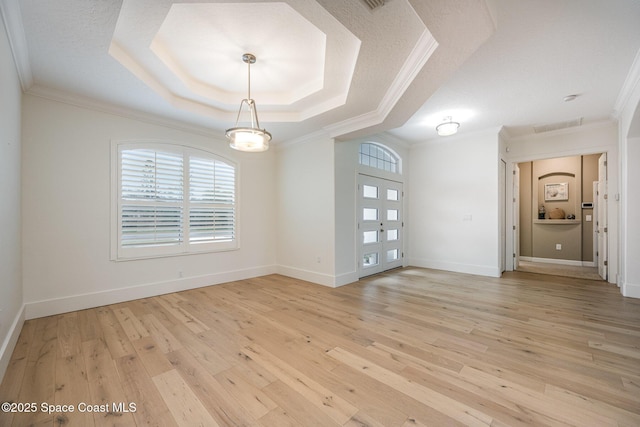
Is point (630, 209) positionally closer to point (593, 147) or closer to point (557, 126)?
point (593, 147)

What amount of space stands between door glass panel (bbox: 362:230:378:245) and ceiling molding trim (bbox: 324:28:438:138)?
2.03 metres

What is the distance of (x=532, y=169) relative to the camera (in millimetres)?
7062

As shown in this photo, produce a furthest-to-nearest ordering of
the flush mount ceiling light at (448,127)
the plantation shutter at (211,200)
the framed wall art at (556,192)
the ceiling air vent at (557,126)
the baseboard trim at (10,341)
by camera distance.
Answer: the framed wall art at (556,192), the ceiling air vent at (557,126), the plantation shutter at (211,200), the flush mount ceiling light at (448,127), the baseboard trim at (10,341)

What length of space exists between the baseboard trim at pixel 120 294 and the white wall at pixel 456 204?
4.09 meters

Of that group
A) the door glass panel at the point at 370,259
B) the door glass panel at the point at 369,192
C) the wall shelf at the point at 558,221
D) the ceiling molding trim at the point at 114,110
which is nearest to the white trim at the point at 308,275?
the door glass panel at the point at 370,259

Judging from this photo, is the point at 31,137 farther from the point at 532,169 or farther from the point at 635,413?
the point at 532,169

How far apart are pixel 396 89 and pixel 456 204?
11.4 feet

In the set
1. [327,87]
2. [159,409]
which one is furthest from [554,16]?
[159,409]

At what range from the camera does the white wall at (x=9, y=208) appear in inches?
79.2

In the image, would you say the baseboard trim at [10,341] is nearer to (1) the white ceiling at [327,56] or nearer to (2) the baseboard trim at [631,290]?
(1) the white ceiling at [327,56]

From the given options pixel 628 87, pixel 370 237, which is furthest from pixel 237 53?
pixel 628 87

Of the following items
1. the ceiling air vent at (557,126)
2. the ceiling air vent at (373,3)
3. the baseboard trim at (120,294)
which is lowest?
the baseboard trim at (120,294)

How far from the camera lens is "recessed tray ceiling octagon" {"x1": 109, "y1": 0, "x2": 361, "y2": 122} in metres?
2.14

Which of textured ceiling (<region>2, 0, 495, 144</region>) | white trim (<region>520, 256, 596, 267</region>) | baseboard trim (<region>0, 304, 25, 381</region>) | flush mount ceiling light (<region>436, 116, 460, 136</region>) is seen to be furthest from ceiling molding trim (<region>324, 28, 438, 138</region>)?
white trim (<region>520, 256, 596, 267</region>)
